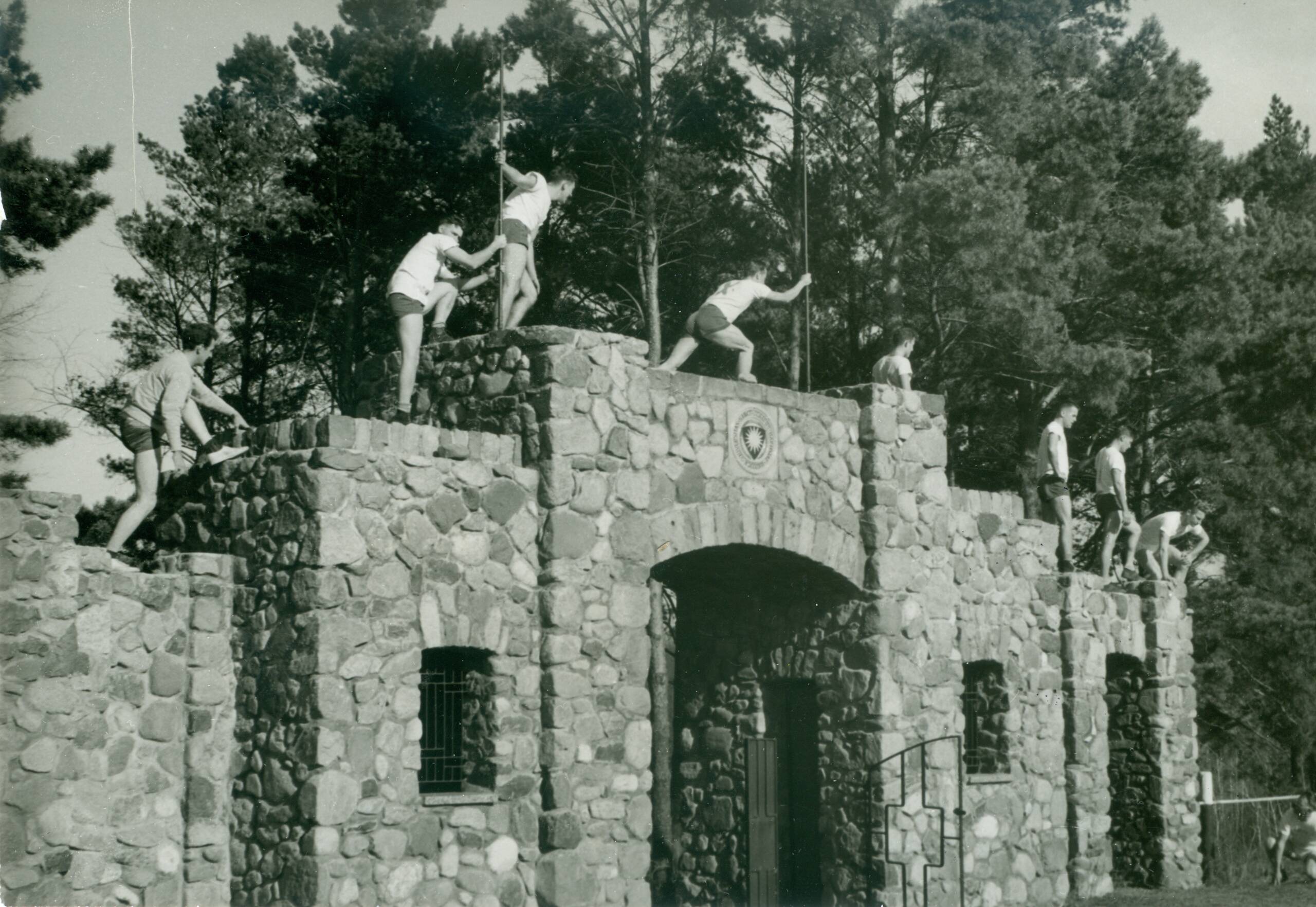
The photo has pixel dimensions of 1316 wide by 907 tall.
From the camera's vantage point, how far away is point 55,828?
9609 mm

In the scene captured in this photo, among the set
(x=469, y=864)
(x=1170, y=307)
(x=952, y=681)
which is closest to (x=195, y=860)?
(x=469, y=864)

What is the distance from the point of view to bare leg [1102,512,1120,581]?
59.5 ft

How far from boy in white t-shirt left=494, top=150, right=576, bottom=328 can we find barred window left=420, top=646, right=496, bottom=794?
2.81 meters

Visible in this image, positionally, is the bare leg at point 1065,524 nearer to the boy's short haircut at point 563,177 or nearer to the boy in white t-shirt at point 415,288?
the boy's short haircut at point 563,177

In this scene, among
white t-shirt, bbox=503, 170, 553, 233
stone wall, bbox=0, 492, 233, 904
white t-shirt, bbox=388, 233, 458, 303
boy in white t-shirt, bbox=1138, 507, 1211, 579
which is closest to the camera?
stone wall, bbox=0, 492, 233, 904

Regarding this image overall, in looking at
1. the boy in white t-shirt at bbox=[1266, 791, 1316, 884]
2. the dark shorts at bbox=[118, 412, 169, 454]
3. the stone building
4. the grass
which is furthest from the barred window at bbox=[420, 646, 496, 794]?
the boy in white t-shirt at bbox=[1266, 791, 1316, 884]

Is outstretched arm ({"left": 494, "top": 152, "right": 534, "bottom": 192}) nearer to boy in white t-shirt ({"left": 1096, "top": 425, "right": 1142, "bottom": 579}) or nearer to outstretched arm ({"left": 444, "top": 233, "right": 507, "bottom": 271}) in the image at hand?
outstretched arm ({"left": 444, "top": 233, "right": 507, "bottom": 271})

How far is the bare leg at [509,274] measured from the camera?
12961 millimetres

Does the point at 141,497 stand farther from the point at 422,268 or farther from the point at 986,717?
the point at 986,717

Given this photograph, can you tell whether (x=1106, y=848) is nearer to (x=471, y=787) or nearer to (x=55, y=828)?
(x=471, y=787)

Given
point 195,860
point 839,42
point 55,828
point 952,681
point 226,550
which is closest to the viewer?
point 55,828

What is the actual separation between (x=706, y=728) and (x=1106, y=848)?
4.75 metres

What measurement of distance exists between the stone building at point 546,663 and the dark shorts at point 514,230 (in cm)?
112

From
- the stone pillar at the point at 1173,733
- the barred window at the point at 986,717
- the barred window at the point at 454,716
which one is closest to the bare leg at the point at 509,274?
the barred window at the point at 454,716
